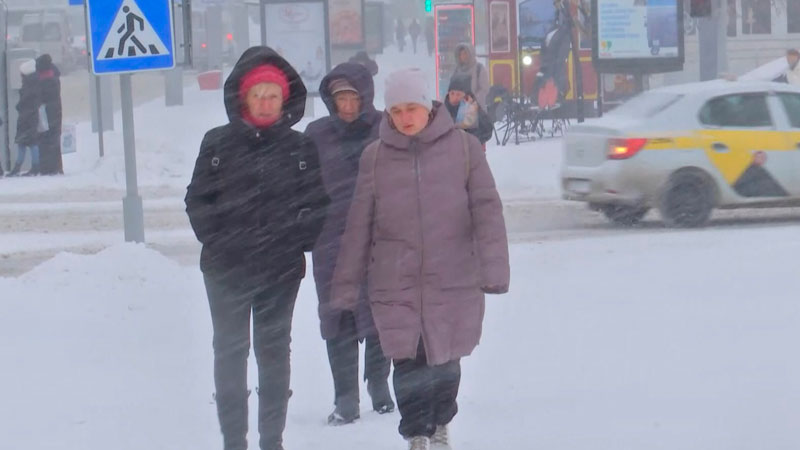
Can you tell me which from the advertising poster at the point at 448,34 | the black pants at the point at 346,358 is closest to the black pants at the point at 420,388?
the black pants at the point at 346,358

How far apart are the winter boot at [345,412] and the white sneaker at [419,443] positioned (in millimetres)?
946

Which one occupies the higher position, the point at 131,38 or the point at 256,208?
the point at 131,38

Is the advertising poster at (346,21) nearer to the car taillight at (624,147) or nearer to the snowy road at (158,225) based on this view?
the snowy road at (158,225)

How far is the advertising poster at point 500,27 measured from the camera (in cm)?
3080

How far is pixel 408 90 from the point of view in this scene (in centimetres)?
582

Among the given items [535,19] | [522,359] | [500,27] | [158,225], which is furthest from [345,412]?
[500,27]

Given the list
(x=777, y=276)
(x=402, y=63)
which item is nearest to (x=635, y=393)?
(x=777, y=276)

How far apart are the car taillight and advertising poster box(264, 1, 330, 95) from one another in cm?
1302

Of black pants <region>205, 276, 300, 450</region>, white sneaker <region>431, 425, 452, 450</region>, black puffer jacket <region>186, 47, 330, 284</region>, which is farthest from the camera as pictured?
white sneaker <region>431, 425, 452, 450</region>

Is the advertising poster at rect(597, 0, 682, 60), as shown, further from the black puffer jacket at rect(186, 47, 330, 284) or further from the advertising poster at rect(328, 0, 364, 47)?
the black puffer jacket at rect(186, 47, 330, 284)

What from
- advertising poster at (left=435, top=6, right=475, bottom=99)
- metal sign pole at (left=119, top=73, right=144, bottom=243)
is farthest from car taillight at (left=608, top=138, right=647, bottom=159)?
advertising poster at (left=435, top=6, right=475, bottom=99)

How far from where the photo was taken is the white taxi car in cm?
1491

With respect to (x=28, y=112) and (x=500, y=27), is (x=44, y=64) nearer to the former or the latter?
(x=28, y=112)

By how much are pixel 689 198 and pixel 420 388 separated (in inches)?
367
